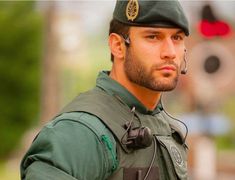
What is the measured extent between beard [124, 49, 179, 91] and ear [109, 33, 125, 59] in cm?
5

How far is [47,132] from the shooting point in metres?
3.73

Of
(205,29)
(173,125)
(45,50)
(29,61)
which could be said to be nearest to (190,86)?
(29,61)

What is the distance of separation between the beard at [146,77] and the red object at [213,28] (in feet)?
36.0

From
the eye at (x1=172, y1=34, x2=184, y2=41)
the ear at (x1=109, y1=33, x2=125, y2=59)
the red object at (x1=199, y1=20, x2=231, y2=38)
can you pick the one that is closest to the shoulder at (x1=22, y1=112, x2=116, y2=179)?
the ear at (x1=109, y1=33, x2=125, y2=59)

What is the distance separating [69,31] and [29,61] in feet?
5.94

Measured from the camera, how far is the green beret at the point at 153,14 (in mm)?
4066

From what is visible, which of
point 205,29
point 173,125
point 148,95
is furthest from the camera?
point 205,29

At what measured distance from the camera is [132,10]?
4.16m

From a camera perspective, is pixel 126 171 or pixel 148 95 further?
pixel 148 95

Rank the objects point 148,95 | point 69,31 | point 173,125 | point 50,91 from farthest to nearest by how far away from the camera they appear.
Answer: point 69,31 < point 50,91 < point 173,125 < point 148,95

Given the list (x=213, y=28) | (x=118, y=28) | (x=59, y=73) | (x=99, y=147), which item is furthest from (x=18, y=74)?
(x=99, y=147)

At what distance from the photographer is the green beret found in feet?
13.3

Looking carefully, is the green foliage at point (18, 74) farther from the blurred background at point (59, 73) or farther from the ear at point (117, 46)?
the ear at point (117, 46)

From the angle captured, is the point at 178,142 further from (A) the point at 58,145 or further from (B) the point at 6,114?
(B) the point at 6,114
